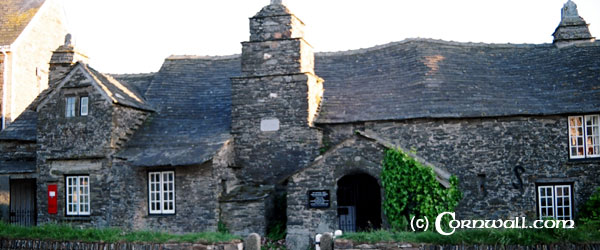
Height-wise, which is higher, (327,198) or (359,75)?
(359,75)

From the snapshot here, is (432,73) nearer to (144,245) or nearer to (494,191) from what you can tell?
(494,191)

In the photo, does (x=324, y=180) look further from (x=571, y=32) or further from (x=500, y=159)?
(x=571, y=32)

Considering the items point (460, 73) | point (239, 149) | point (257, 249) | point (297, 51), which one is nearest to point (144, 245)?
point (257, 249)

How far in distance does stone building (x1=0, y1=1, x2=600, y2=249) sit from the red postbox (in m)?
A: 0.04

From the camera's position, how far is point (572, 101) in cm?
2177

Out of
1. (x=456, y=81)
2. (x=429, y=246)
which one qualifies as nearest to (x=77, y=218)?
(x=429, y=246)

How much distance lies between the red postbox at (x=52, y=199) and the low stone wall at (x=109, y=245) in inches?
270

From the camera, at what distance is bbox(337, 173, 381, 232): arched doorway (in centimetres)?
2239

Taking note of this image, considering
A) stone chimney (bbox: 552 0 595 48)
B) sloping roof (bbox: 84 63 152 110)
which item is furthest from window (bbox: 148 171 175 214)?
stone chimney (bbox: 552 0 595 48)

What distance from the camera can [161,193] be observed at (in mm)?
22500

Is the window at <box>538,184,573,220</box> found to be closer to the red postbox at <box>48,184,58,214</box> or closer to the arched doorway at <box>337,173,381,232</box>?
the arched doorway at <box>337,173,381,232</box>

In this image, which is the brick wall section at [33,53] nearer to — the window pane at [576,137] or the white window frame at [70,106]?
the white window frame at [70,106]

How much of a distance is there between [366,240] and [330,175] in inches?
226

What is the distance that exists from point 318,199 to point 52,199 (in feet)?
32.9
